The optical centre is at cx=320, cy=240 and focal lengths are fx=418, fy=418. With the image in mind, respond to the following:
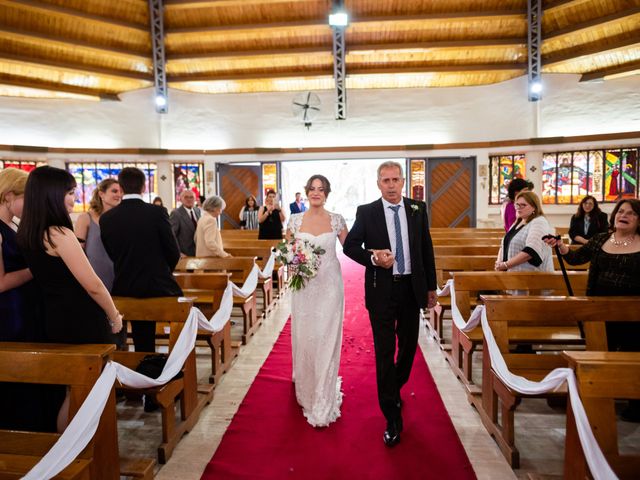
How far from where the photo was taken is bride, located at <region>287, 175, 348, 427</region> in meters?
3.08

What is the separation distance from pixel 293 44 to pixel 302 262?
1104 cm

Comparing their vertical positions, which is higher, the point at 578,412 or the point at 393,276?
the point at 393,276

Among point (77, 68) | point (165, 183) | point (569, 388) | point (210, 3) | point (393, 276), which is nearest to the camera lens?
point (569, 388)

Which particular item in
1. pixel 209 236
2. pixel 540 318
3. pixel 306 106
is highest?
pixel 306 106

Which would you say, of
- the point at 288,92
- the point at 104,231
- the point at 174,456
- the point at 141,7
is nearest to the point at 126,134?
the point at 141,7

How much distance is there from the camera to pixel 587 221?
252 inches

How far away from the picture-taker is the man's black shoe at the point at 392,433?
8.87ft

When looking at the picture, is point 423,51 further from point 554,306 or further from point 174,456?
point 174,456

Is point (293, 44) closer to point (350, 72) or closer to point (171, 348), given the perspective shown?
point (350, 72)

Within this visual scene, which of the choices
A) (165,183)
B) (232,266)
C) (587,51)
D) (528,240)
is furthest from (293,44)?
(528,240)

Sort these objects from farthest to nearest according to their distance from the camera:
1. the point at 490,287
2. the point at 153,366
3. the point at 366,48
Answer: the point at 366,48 → the point at 490,287 → the point at 153,366

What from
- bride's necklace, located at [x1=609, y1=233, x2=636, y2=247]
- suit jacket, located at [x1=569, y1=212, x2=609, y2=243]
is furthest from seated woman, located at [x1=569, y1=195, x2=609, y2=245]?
bride's necklace, located at [x1=609, y1=233, x2=636, y2=247]

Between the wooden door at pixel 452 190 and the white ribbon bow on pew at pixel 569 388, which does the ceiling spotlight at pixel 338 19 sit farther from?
the white ribbon bow on pew at pixel 569 388

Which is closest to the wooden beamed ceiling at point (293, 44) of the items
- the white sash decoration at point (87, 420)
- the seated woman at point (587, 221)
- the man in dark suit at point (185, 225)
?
the seated woman at point (587, 221)
